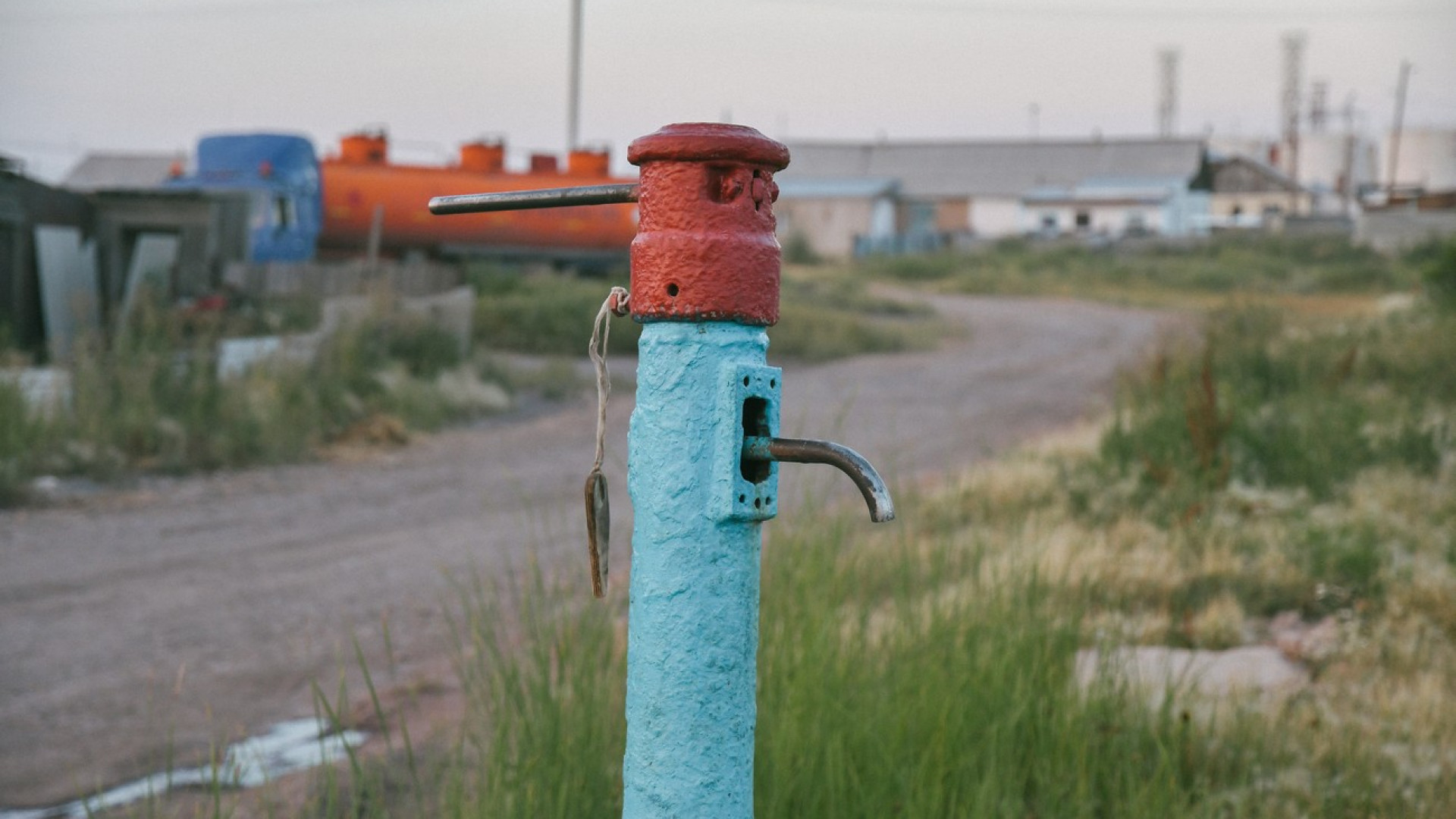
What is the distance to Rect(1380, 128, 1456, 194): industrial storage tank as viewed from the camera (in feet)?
232

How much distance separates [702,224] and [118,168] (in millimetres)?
55342

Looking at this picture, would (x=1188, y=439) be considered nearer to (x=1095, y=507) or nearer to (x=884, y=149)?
(x=1095, y=507)

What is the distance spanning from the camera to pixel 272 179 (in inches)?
637

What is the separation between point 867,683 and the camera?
3.19 metres

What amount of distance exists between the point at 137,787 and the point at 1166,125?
7383 centimetres

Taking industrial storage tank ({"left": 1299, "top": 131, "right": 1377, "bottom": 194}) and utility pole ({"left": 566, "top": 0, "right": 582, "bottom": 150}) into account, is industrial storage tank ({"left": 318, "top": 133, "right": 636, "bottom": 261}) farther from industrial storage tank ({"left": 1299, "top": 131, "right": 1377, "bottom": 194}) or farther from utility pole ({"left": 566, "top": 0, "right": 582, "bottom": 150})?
industrial storage tank ({"left": 1299, "top": 131, "right": 1377, "bottom": 194})

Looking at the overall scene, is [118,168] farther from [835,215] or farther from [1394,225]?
[1394,225]

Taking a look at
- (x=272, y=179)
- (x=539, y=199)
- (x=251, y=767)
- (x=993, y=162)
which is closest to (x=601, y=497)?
(x=539, y=199)

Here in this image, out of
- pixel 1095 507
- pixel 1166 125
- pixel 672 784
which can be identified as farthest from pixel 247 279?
pixel 1166 125

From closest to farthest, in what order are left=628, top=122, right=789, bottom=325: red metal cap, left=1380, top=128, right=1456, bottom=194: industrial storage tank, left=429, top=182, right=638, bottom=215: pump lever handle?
left=628, top=122, right=789, bottom=325: red metal cap → left=429, top=182, right=638, bottom=215: pump lever handle → left=1380, top=128, right=1456, bottom=194: industrial storage tank

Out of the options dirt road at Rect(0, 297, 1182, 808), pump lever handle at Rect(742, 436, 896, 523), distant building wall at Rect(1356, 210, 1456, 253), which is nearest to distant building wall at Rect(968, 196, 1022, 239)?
distant building wall at Rect(1356, 210, 1456, 253)

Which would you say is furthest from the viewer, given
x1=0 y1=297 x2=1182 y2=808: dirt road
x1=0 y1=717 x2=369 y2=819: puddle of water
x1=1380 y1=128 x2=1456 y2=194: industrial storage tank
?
x1=1380 y1=128 x2=1456 y2=194: industrial storage tank

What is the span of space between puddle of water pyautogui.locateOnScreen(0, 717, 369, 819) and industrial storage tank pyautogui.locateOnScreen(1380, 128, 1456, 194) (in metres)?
75.2

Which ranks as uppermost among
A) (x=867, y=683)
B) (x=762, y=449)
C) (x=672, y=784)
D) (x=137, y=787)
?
(x=762, y=449)
